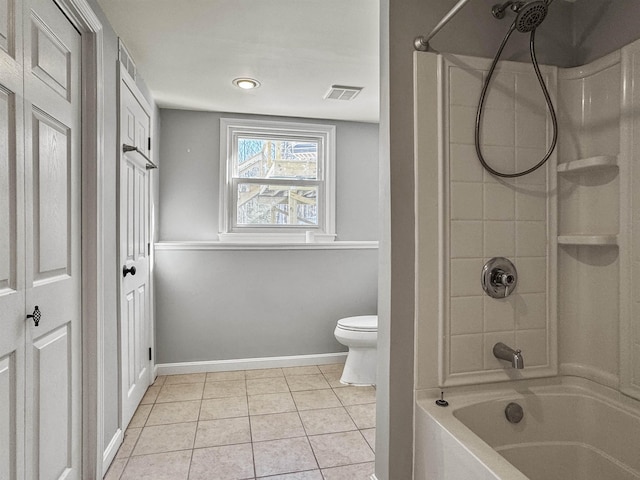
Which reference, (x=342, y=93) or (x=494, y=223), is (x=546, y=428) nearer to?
(x=494, y=223)

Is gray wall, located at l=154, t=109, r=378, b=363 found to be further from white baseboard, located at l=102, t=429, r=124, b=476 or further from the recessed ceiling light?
white baseboard, located at l=102, t=429, r=124, b=476

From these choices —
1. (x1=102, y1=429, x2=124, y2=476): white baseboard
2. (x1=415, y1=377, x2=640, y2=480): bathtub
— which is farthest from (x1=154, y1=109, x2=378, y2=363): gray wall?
(x1=415, y1=377, x2=640, y2=480): bathtub

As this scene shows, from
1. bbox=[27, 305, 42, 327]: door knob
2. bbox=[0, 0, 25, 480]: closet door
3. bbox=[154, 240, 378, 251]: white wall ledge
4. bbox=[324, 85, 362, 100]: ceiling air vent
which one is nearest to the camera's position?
bbox=[0, 0, 25, 480]: closet door

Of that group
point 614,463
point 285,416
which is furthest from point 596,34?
point 285,416

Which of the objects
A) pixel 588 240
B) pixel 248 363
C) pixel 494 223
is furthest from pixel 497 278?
pixel 248 363

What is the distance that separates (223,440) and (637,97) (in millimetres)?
2411

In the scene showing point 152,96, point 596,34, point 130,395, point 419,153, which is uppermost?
point 152,96

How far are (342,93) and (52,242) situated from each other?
2.05m

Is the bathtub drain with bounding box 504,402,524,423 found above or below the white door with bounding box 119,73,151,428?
below

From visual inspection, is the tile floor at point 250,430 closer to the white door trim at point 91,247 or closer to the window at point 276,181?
the white door trim at point 91,247

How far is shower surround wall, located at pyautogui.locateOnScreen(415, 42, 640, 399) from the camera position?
1431 millimetres

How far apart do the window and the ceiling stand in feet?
1.24

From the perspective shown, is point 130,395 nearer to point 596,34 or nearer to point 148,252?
point 148,252

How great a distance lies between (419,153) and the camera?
4.74 ft
